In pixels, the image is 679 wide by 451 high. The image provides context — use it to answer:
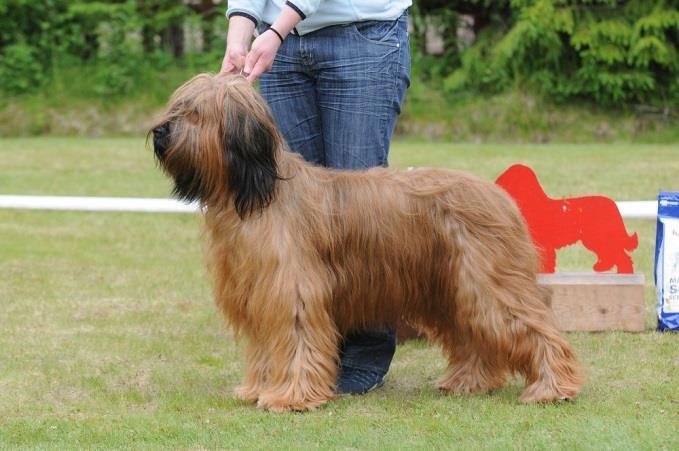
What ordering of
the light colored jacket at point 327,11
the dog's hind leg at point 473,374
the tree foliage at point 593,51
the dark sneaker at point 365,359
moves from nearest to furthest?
1. the light colored jacket at point 327,11
2. the dog's hind leg at point 473,374
3. the dark sneaker at point 365,359
4. the tree foliage at point 593,51

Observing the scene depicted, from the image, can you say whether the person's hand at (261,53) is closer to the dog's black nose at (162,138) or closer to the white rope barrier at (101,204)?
the dog's black nose at (162,138)

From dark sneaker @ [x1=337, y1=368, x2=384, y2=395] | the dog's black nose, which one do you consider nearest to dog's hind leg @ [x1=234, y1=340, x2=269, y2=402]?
dark sneaker @ [x1=337, y1=368, x2=384, y2=395]

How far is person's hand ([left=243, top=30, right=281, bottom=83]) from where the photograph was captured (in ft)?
14.9

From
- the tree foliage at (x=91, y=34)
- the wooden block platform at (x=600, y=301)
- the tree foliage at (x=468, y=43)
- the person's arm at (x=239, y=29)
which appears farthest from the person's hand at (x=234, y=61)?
the tree foliage at (x=91, y=34)

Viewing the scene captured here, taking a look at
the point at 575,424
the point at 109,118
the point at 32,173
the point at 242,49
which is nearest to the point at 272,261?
the point at 242,49

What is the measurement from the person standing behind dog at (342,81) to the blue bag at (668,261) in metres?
1.71

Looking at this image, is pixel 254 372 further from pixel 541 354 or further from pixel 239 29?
pixel 239 29

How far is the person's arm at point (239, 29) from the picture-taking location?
4.67 metres

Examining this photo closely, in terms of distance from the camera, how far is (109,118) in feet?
51.6

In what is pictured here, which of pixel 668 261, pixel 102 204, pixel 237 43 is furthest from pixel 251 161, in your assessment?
pixel 102 204

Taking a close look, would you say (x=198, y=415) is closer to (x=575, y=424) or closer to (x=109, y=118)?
(x=575, y=424)

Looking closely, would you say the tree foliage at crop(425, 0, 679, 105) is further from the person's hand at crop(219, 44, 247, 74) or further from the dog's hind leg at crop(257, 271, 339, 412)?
the dog's hind leg at crop(257, 271, 339, 412)

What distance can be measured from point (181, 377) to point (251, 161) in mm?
1411

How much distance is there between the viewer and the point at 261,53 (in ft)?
14.9
